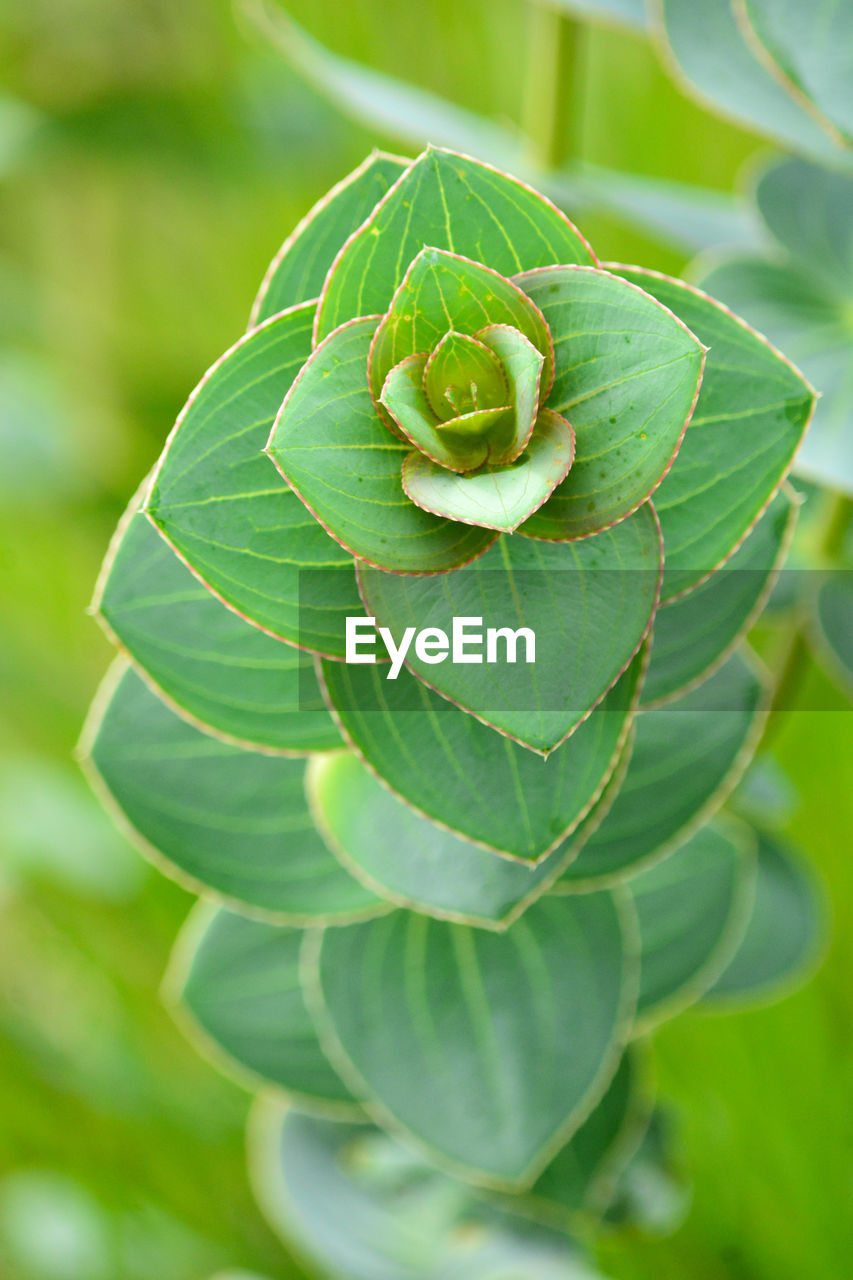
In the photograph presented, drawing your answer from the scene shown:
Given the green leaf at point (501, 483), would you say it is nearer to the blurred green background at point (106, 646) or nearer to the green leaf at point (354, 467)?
the green leaf at point (354, 467)

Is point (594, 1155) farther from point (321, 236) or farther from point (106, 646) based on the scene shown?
point (106, 646)

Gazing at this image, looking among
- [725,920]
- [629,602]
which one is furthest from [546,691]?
[725,920]

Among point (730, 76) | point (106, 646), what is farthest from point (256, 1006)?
point (106, 646)

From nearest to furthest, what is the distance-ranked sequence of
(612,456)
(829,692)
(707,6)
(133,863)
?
(612,456) → (707,6) → (829,692) → (133,863)

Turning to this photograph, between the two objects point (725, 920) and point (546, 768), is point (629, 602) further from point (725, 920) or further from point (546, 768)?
point (725, 920)

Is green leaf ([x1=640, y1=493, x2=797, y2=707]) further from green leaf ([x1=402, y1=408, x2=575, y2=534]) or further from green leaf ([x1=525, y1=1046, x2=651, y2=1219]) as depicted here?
green leaf ([x1=525, y1=1046, x2=651, y2=1219])

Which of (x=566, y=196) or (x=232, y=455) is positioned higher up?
(x=566, y=196)
